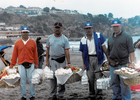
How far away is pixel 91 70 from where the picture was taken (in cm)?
464

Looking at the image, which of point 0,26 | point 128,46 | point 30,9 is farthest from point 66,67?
point 30,9

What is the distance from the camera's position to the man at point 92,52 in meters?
4.53

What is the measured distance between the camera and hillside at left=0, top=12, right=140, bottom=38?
5282 inches

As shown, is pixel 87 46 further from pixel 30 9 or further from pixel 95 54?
pixel 30 9

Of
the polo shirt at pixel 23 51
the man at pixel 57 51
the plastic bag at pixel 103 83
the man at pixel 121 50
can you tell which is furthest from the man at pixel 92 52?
the polo shirt at pixel 23 51

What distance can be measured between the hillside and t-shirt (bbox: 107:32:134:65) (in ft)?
405

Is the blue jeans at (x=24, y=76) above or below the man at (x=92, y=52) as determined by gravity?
below

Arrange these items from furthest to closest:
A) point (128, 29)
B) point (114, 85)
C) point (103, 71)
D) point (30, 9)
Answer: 1. point (30, 9)
2. point (128, 29)
3. point (103, 71)
4. point (114, 85)

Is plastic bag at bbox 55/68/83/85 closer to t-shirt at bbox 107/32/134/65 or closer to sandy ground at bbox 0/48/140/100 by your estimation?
sandy ground at bbox 0/48/140/100

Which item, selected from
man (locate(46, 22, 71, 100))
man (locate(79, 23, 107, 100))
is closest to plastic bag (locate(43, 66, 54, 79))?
man (locate(46, 22, 71, 100))

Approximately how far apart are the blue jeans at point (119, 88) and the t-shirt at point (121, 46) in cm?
35

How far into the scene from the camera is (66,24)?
156000 mm

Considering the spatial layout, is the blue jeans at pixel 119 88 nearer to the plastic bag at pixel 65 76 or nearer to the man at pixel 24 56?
the plastic bag at pixel 65 76

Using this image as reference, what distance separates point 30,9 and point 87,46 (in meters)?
203
